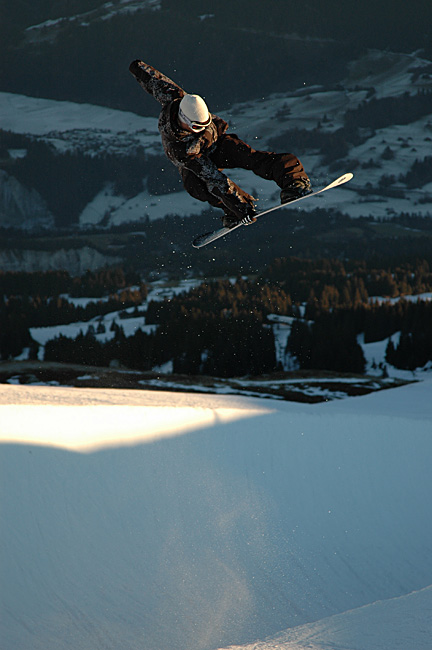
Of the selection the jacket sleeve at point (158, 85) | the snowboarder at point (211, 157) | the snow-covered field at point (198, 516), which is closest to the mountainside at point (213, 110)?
the snow-covered field at point (198, 516)

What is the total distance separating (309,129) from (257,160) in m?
31.1

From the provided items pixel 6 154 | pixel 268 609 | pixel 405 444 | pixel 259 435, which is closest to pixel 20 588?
pixel 268 609

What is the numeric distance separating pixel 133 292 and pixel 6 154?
13296 millimetres

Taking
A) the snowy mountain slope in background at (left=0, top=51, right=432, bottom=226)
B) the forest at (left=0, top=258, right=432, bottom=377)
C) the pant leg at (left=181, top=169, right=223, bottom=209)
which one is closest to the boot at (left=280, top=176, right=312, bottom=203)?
the pant leg at (left=181, top=169, right=223, bottom=209)

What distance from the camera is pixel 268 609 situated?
7.77 meters

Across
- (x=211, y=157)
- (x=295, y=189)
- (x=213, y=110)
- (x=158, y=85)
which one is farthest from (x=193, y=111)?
(x=213, y=110)

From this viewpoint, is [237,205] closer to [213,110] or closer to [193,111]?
[193,111]

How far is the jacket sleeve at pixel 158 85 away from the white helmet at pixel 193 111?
2.10ft

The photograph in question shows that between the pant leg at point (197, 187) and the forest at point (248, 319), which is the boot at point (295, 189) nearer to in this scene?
the pant leg at point (197, 187)

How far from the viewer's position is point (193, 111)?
20.0 ft

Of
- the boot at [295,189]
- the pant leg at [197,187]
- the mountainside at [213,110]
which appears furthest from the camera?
the mountainside at [213,110]

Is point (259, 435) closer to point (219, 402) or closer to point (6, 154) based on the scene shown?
point (219, 402)

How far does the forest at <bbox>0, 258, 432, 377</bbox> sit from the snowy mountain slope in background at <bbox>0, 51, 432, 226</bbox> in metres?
4.79

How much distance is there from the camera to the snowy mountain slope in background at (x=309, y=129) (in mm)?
34531
